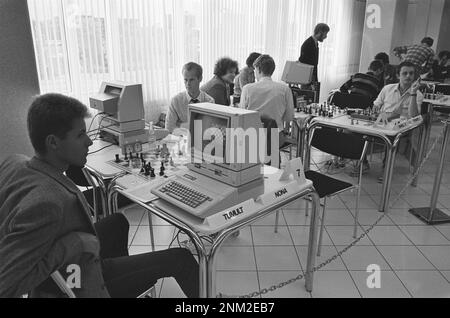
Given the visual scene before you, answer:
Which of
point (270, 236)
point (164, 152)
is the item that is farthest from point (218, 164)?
point (270, 236)

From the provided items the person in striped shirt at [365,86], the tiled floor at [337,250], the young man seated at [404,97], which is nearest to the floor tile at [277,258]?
the tiled floor at [337,250]

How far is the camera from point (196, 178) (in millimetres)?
1712

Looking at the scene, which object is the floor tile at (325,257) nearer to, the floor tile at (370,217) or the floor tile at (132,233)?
the floor tile at (370,217)

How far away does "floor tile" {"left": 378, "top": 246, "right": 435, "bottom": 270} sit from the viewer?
238cm

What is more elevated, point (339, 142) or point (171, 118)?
point (171, 118)

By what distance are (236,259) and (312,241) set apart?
0.64 m

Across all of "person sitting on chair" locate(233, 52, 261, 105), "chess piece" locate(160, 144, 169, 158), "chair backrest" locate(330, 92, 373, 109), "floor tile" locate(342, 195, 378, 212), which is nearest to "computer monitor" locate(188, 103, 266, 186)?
"chess piece" locate(160, 144, 169, 158)

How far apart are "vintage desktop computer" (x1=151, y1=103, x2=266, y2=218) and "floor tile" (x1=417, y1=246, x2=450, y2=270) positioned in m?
1.54

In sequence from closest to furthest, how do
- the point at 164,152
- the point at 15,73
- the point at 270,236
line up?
1. the point at 164,152
2. the point at 270,236
3. the point at 15,73

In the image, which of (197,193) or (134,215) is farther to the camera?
(134,215)

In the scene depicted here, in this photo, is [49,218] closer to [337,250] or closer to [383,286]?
[383,286]

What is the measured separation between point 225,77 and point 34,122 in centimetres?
263

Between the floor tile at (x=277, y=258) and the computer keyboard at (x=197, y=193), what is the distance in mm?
970

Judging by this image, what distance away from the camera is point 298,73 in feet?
15.0
